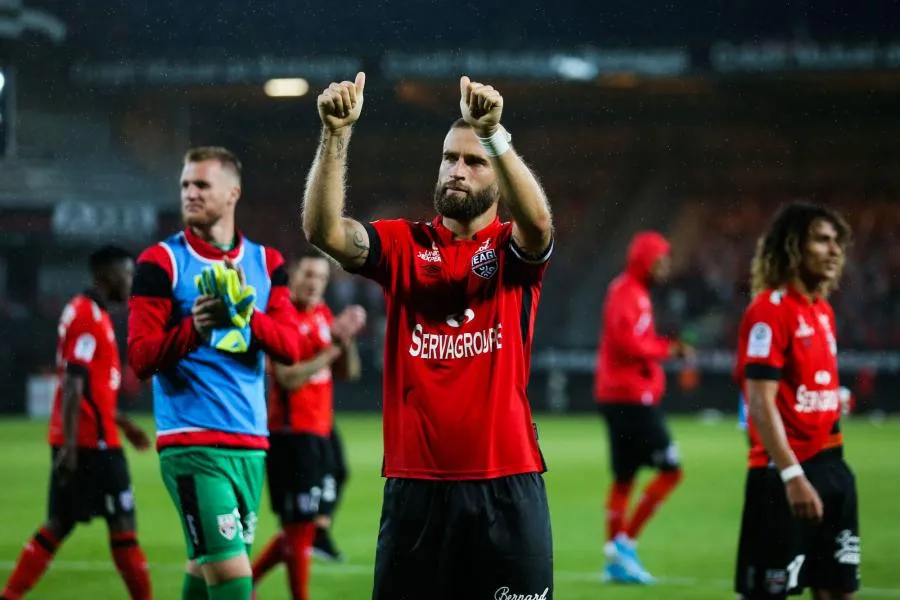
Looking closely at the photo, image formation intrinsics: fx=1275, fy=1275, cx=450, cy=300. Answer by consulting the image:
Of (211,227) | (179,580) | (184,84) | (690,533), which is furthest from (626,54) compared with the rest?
(211,227)

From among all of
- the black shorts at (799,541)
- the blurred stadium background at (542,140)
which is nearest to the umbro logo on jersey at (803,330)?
the black shorts at (799,541)

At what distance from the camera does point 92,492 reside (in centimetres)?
682

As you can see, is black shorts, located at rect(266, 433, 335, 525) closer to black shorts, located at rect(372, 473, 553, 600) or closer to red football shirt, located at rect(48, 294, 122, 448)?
red football shirt, located at rect(48, 294, 122, 448)

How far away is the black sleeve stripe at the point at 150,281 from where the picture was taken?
5090 millimetres

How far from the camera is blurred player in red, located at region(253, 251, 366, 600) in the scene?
23.6 ft

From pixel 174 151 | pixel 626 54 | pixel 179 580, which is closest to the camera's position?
pixel 179 580

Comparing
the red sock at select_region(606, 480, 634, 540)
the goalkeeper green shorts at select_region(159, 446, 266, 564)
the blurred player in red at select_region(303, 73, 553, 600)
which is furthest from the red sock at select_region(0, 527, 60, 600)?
the red sock at select_region(606, 480, 634, 540)

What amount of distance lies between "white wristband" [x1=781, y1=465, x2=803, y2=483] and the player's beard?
192 centimetres

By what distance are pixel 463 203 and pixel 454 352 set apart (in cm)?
46

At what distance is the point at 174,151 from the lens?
30.3 metres

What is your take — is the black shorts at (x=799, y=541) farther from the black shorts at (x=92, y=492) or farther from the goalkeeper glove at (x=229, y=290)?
the black shorts at (x=92, y=492)

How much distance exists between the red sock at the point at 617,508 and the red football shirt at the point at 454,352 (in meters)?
4.63

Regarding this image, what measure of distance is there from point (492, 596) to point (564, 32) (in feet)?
84.1

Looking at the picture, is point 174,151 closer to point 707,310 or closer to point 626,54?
point 626,54
